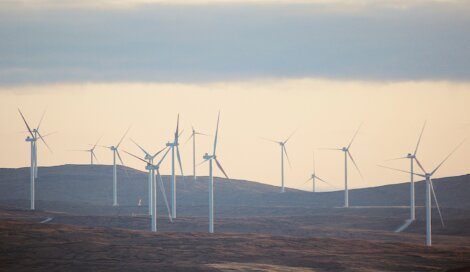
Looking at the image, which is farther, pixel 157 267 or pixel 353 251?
pixel 353 251

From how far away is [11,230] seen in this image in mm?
166750

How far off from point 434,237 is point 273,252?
46933 millimetres

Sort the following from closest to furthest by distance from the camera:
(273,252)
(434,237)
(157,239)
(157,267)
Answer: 1. (157,267)
2. (273,252)
3. (157,239)
4. (434,237)

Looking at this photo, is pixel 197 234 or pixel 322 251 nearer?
pixel 322 251

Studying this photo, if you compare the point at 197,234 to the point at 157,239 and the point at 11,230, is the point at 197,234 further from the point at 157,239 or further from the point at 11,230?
the point at 11,230

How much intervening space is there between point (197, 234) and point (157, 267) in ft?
132

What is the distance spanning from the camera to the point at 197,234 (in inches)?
6865

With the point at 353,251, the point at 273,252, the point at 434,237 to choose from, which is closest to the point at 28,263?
the point at 273,252

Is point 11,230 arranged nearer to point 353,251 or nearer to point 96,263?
point 96,263

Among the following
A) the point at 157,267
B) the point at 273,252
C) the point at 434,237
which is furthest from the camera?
the point at 434,237

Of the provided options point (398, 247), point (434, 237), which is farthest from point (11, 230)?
point (434, 237)

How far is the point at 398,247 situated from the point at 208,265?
36461 millimetres

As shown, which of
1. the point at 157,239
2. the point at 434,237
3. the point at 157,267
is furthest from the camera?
the point at 434,237

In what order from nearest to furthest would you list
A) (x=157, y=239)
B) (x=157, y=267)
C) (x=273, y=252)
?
(x=157, y=267)
(x=273, y=252)
(x=157, y=239)
